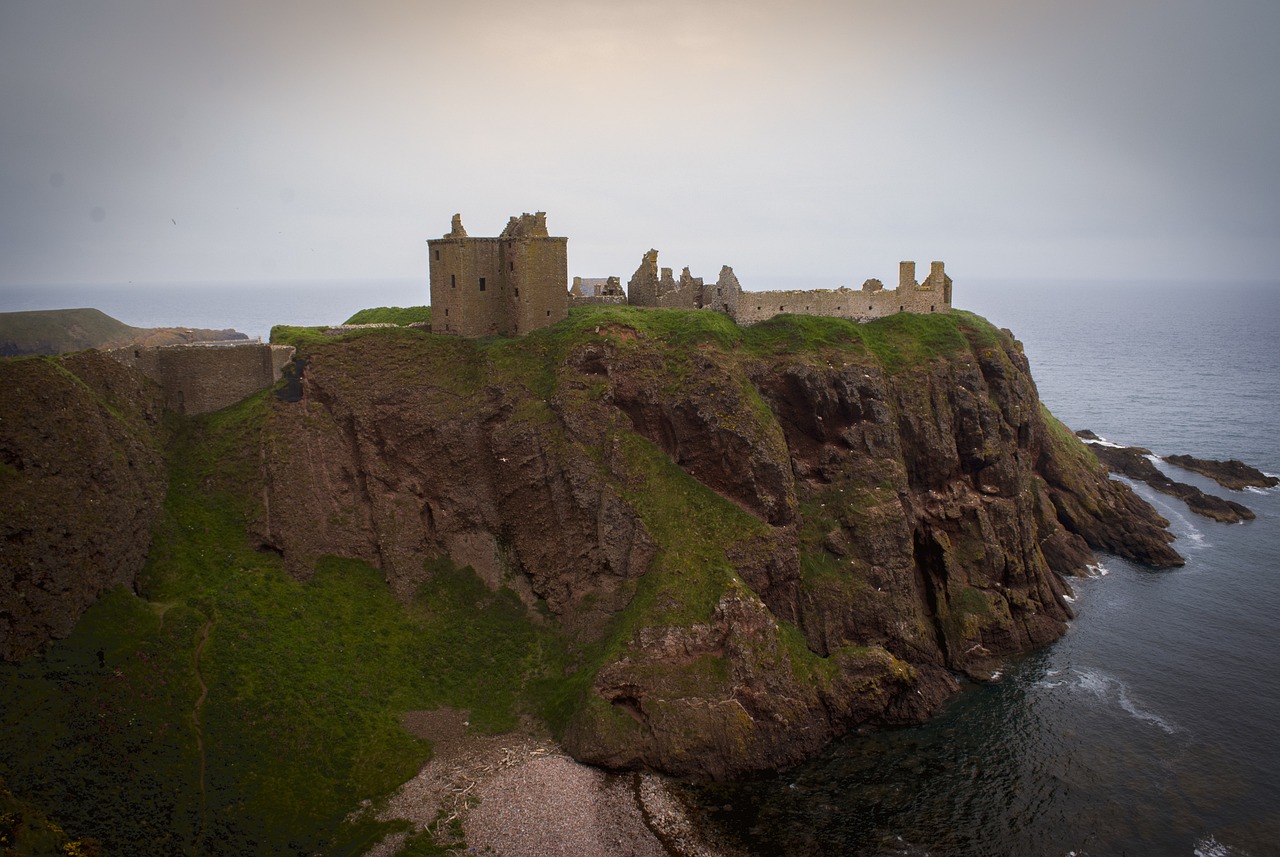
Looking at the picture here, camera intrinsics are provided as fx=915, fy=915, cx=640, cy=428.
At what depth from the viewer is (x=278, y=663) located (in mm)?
45969

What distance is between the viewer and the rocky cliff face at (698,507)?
4947cm

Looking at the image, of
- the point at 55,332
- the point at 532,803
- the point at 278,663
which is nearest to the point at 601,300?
the point at 278,663

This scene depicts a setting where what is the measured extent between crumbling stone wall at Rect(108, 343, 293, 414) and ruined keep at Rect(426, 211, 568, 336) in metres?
11.6

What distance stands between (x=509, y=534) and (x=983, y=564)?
3184 centimetres

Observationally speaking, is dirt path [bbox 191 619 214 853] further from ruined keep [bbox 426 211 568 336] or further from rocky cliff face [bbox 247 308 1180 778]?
ruined keep [bbox 426 211 568 336]

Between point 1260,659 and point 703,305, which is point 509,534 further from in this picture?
point 1260,659

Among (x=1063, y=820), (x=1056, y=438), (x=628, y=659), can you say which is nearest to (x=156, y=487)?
(x=628, y=659)

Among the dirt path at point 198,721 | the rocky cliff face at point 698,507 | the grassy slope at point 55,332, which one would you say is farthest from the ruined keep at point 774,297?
the grassy slope at point 55,332

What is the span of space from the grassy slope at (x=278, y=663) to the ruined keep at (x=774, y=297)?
483cm

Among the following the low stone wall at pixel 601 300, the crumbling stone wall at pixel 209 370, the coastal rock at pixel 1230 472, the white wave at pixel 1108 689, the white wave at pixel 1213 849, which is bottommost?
the white wave at pixel 1213 849

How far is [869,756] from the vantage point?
47750mm

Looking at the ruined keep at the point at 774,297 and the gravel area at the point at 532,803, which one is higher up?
the ruined keep at the point at 774,297

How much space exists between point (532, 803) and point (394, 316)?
41565 mm

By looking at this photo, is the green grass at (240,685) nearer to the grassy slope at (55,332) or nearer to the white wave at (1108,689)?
the white wave at (1108,689)
